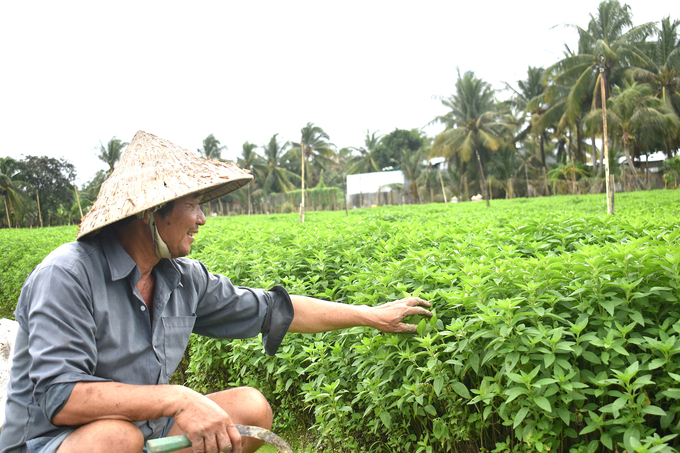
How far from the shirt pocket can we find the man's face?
297 millimetres

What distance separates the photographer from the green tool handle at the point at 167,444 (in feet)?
4.93

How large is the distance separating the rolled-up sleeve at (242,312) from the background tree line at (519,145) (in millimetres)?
15005

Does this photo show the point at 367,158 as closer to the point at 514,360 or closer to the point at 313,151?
the point at 313,151

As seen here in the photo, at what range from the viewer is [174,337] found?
196 centimetres

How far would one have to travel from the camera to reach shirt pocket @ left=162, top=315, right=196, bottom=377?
1.93 meters

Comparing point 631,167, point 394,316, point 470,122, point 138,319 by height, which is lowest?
point 394,316

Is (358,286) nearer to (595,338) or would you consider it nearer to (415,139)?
(595,338)

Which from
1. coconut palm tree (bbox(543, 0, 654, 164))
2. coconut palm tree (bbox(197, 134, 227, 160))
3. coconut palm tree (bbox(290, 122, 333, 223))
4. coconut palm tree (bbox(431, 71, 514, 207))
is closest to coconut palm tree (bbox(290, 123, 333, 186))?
coconut palm tree (bbox(290, 122, 333, 223))

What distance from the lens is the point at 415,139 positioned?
45.4 metres

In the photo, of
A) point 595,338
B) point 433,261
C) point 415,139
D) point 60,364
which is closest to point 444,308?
point 433,261

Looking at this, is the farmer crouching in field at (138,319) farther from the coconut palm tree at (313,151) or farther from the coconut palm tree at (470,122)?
the coconut palm tree at (313,151)

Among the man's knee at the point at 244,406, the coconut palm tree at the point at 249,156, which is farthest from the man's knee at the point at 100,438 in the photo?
the coconut palm tree at the point at 249,156

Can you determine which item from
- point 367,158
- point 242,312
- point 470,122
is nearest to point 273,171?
point 367,158

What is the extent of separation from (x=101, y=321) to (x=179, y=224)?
17.6 inches
